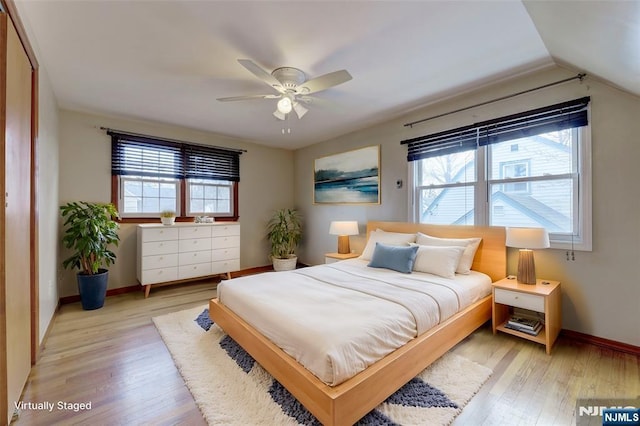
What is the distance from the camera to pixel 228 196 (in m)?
5.23

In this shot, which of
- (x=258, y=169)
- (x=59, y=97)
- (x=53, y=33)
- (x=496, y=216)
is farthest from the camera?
(x=258, y=169)

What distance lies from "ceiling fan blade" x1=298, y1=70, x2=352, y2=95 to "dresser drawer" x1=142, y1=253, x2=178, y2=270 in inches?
122

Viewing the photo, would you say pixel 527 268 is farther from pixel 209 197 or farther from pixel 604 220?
pixel 209 197

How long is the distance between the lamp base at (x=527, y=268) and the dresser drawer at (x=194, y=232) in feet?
13.7

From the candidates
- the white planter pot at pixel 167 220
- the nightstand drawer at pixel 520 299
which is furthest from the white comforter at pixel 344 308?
the white planter pot at pixel 167 220

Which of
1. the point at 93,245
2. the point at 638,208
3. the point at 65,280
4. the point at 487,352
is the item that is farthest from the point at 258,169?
the point at 638,208

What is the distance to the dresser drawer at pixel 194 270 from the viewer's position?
4164 millimetres

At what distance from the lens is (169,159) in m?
4.48

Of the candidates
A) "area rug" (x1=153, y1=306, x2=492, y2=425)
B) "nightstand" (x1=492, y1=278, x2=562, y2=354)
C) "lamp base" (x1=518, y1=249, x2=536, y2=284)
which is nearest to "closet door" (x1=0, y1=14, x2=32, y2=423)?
"area rug" (x1=153, y1=306, x2=492, y2=425)

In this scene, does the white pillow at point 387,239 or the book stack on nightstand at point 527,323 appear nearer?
the book stack on nightstand at point 527,323

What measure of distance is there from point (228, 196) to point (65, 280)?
259 centimetres

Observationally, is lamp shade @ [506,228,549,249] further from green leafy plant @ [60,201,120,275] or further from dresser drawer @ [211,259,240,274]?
green leafy plant @ [60,201,120,275]

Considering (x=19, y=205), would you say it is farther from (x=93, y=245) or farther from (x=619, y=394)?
(x=619, y=394)

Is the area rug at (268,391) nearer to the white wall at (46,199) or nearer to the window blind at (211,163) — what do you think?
the white wall at (46,199)
